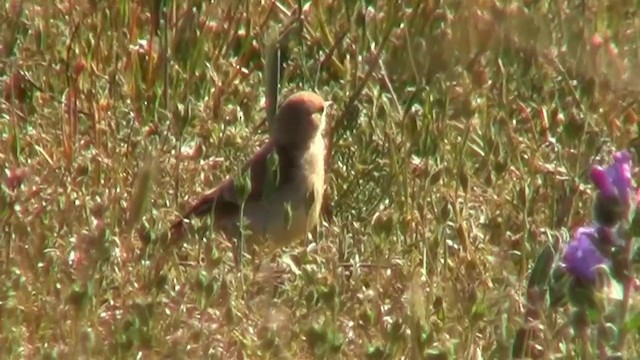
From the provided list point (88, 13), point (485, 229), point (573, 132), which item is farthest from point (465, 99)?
point (88, 13)

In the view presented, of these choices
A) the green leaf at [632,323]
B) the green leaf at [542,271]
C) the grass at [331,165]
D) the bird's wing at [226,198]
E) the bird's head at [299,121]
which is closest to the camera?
the green leaf at [632,323]

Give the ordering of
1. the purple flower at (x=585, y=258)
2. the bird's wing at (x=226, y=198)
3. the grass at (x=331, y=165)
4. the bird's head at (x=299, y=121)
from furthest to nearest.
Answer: the bird's head at (x=299, y=121) → the bird's wing at (x=226, y=198) → the grass at (x=331, y=165) → the purple flower at (x=585, y=258)

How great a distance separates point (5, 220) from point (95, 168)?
934mm

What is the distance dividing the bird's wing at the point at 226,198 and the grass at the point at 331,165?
3.8 inches

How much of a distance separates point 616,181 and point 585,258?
0.17 metres

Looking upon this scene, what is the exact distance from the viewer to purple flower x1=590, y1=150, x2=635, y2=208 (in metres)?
3.40

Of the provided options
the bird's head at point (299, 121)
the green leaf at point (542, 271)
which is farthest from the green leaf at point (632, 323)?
the bird's head at point (299, 121)

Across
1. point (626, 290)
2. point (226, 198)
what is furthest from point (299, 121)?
point (626, 290)

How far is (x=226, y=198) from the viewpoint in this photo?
5.74 metres

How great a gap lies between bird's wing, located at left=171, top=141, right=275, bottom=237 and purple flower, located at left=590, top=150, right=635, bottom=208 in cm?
226

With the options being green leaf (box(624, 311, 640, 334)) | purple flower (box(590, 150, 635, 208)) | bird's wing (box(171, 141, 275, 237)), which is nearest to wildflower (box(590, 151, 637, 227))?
purple flower (box(590, 150, 635, 208))

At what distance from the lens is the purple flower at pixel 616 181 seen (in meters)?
3.40

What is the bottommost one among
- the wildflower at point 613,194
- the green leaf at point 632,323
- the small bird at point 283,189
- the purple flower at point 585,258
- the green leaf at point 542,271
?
the small bird at point 283,189

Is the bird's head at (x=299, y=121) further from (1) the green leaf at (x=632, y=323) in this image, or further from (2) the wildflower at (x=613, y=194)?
(1) the green leaf at (x=632, y=323)
